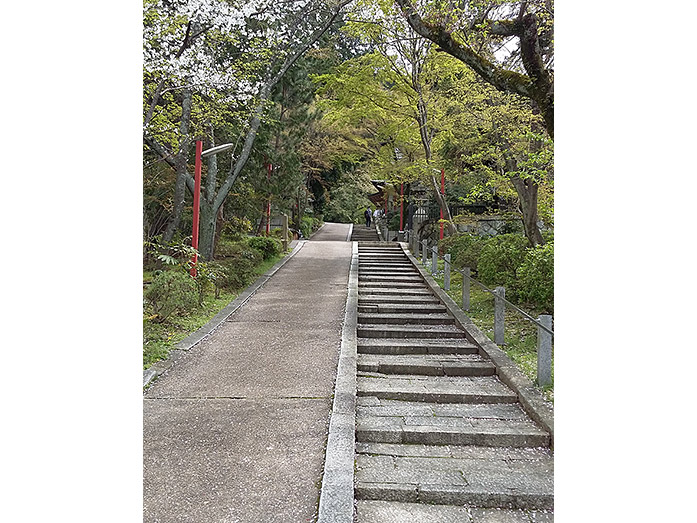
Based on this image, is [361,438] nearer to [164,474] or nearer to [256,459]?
[256,459]

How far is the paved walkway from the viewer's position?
10.2ft

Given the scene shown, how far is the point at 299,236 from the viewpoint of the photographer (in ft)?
70.3

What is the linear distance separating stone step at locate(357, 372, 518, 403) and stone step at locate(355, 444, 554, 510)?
998 millimetres

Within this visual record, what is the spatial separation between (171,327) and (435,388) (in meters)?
3.85

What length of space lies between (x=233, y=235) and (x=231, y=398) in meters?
9.75

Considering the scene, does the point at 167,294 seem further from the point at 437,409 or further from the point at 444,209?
the point at 444,209

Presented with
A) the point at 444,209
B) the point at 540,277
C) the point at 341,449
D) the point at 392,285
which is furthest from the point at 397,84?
the point at 341,449

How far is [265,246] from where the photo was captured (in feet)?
45.9

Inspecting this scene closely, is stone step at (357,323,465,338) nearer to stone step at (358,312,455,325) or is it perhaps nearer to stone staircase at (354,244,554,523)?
stone staircase at (354,244,554,523)

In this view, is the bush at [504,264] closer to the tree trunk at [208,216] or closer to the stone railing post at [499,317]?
the stone railing post at [499,317]

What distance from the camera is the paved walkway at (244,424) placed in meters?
3.12

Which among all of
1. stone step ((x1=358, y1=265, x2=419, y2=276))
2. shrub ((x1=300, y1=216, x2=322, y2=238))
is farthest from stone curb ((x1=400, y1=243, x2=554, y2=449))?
shrub ((x1=300, y1=216, x2=322, y2=238))

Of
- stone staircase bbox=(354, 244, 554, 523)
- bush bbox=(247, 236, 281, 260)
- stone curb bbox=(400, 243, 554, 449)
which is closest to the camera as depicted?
stone staircase bbox=(354, 244, 554, 523)

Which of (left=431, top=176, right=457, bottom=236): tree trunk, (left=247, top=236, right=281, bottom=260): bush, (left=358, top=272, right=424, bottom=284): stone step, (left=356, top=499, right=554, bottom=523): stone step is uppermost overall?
(left=431, top=176, right=457, bottom=236): tree trunk
